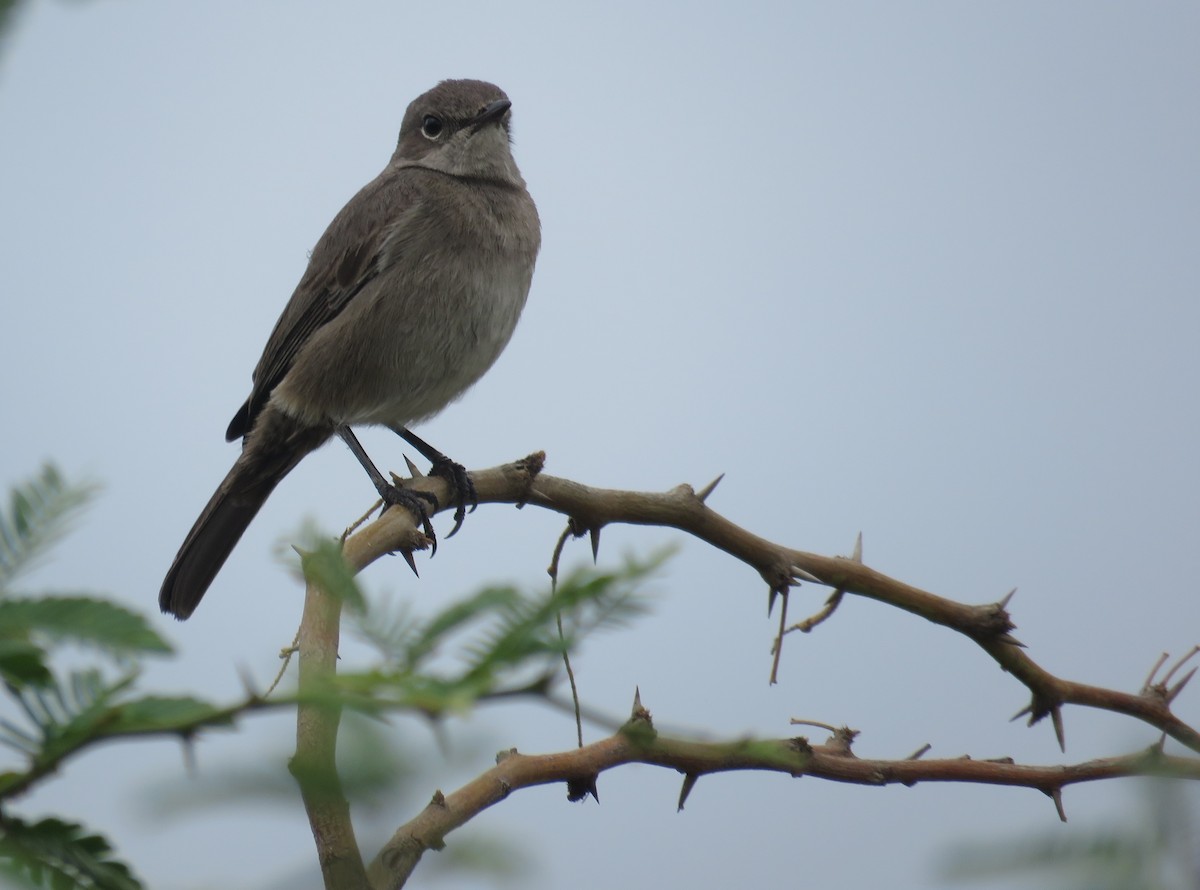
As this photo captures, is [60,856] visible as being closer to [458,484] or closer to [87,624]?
[87,624]

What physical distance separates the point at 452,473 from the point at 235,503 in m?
1.29

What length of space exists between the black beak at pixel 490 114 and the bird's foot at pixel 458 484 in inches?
68.2

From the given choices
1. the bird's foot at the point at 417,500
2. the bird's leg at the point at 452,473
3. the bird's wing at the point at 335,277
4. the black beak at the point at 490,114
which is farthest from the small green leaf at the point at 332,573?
the black beak at the point at 490,114

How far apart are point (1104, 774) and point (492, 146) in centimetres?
443

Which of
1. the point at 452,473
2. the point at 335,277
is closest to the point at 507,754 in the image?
the point at 452,473

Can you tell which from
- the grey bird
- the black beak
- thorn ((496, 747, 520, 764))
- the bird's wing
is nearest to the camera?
thorn ((496, 747, 520, 764))

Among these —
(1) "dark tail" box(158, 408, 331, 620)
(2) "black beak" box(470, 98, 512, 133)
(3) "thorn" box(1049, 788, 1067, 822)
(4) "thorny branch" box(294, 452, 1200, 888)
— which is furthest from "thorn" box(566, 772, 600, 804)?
(2) "black beak" box(470, 98, 512, 133)

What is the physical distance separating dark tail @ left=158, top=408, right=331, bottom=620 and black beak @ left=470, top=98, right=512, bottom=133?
5.29 feet

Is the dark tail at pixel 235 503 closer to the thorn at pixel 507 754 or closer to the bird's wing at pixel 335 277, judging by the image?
the bird's wing at pixel 335 277

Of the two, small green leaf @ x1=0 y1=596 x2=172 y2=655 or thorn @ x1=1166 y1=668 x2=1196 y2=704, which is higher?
thorn @ x1=1166 y1=668 x2=1196 y2=704

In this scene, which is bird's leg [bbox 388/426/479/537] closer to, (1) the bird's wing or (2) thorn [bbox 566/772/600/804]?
(1) the bird's wing

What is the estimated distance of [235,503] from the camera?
5340 mm

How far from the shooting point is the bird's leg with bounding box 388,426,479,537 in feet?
11.5

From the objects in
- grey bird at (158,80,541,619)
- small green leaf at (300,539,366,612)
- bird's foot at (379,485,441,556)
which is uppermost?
grey bird at (158,80,541,619)
